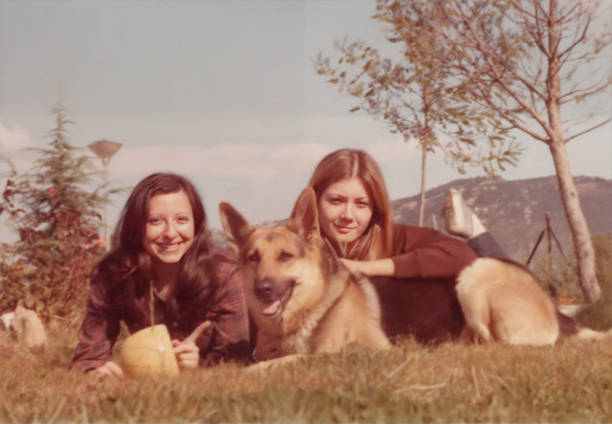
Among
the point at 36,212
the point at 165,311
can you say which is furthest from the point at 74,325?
the point at 165,311

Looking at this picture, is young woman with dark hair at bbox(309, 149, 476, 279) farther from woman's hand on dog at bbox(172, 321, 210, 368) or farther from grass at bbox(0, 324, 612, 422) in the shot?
woman's hand on dog at bbox(172, 321, 210, 368)

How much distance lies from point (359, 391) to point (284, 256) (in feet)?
4.69

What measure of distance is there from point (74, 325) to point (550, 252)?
395 inches

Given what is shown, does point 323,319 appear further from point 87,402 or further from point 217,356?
point 87,402

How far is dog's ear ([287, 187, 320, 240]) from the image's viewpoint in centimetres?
455

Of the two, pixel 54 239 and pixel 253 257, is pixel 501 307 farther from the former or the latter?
pixel 54 239

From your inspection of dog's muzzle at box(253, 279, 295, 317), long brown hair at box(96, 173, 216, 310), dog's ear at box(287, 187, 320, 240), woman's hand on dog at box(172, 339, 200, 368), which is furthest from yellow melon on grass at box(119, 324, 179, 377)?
dog's ear at box(287, 187, 320, 240)

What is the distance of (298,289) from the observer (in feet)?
15.6

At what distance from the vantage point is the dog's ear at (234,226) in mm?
4770

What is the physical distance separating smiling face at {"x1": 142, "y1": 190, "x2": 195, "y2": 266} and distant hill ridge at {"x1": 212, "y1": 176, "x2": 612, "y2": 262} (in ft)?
39.2

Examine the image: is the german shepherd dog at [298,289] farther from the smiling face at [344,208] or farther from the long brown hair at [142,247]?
the long brown hair at [142,247]

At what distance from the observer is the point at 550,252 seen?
13695 mm

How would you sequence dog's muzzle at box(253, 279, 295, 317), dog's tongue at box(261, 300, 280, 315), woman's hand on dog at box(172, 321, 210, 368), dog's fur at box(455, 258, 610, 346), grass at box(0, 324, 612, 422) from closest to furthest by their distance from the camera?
grass at box(0, 324, 612, 422)
dog's muzzle at box(253, 279, 295, 317)
dog's tongue at box(261, 300, 280, 315)
woman's hand on dog at box(172, 321, 210, 368)
dog's fur at box(455, 258, 610, 346)

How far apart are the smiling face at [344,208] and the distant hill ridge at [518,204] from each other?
11132mm
